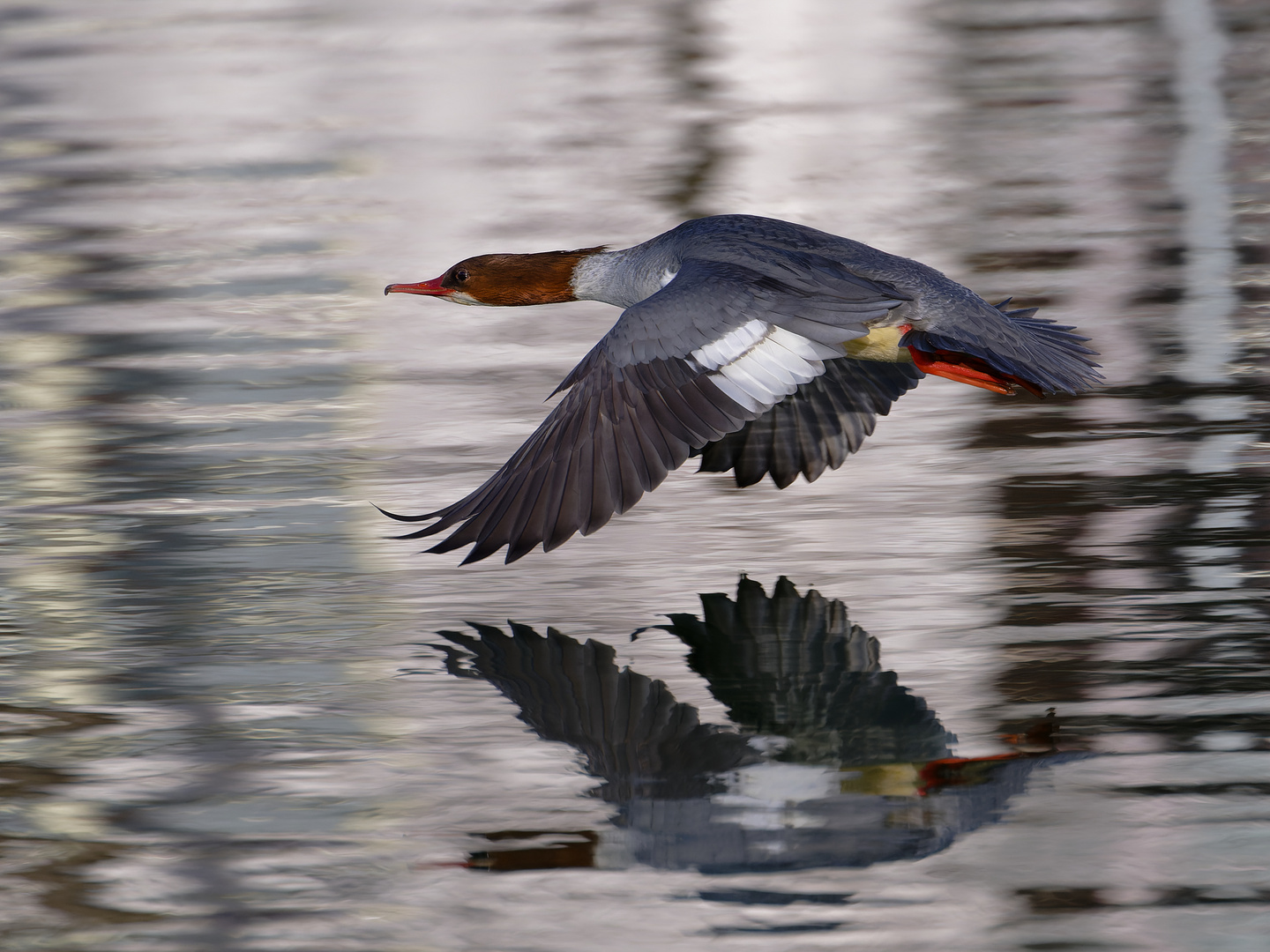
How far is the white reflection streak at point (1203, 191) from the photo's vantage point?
7.60 m

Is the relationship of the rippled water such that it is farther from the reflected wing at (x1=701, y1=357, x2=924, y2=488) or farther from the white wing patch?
the white wing patch

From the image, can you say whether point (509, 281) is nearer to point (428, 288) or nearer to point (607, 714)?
point (428, 288)

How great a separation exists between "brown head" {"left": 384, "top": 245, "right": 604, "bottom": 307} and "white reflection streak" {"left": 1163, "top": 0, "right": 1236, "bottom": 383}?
2386 millimetres

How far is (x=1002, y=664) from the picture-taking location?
4.73 m

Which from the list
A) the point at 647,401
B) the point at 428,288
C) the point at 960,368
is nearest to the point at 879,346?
the point at 960,368

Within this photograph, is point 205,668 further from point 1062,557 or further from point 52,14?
point 52,14

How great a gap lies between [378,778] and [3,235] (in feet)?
23.5

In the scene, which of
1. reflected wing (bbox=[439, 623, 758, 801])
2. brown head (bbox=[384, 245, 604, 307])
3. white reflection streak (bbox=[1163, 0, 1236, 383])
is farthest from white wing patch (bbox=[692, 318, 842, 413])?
white reflection streak (bbox=[1163, 0, 1236, 383])

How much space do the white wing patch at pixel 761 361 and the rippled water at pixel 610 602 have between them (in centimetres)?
59

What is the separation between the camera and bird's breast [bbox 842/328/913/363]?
5.83 meters

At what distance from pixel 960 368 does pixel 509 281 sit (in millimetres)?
2046

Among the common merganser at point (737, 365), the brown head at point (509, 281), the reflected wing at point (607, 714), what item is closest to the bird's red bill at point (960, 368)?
the common merganser at point (737, 365)

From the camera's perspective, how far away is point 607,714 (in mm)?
4609

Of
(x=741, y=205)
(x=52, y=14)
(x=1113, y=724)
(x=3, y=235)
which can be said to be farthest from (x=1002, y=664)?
(x=52, y=14)
